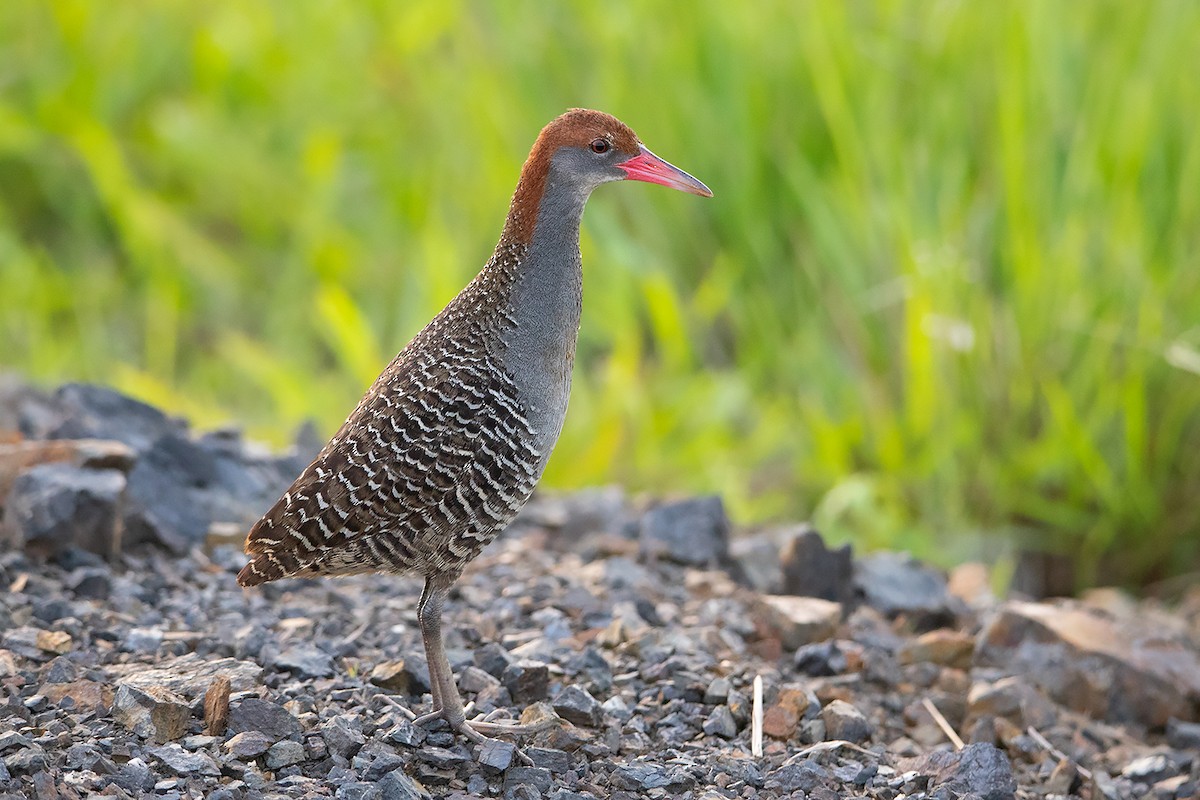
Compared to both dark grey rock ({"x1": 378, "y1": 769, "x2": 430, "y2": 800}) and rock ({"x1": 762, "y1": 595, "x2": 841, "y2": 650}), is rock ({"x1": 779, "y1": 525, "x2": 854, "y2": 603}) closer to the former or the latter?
rock ({"x1": 762, "y1": 595, "x2": 841, "y2": 650})

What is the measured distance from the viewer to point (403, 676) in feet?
11.1

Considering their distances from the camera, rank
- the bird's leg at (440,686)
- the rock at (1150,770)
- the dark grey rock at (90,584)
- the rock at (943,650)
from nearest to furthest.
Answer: the bird's leg at (440,686)
the rock at (1150,770)
the dark grey rock at (90,584)
the rock at (943,650)

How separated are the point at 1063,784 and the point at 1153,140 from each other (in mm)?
2853

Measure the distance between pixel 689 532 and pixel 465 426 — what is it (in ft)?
4.48

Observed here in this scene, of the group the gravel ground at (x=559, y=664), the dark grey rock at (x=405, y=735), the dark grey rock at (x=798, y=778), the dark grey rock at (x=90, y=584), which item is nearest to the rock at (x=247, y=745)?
the gravel ground at (x=559, y=664)

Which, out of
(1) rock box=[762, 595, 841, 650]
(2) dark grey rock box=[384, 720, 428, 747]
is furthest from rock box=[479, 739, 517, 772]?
(1) rock box=[762, 595, 841, 650]

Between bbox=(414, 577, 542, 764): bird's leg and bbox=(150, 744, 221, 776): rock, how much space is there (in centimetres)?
47

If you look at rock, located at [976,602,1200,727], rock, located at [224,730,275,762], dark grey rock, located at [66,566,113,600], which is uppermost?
dark grey rock, located at [66,566,113,600]

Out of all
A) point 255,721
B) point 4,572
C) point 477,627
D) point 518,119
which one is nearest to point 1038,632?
point 477,627

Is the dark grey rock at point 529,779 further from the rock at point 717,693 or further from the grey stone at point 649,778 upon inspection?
the rock at point 717,693

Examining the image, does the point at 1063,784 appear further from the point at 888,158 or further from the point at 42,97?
the point at 42,97

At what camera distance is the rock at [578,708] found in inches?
128

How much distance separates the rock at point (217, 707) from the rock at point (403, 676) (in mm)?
435

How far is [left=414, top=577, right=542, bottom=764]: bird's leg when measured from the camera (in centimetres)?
316
